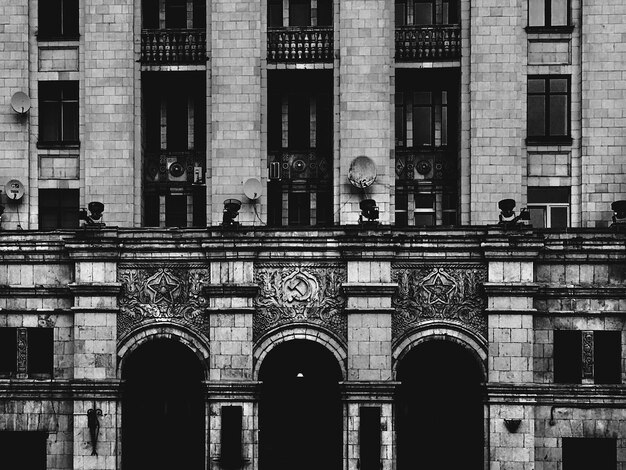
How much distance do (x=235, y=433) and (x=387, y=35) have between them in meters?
13.9

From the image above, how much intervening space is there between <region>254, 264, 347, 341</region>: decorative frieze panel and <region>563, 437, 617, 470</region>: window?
8.17 meters

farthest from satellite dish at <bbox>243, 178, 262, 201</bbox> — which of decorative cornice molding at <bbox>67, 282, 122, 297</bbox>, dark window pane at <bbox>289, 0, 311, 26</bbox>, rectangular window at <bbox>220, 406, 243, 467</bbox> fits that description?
rectangular window at <bbox>220, 406, 243, 467</bbox>

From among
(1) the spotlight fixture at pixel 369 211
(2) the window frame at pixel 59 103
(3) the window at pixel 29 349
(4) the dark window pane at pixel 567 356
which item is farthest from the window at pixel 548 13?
(3) the window at pixel 29 349

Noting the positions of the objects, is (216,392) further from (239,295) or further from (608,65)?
(608,65)

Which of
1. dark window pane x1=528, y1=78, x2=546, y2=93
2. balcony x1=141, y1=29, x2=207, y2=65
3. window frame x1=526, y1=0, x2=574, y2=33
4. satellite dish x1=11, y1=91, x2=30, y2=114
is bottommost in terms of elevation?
satellite dish x1=11, y1=91, x2=30, y2=114

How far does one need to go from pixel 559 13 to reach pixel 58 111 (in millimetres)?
17617

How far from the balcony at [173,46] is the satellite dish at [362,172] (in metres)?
6.41

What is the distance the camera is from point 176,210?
27047mm

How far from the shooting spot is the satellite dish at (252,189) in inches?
990

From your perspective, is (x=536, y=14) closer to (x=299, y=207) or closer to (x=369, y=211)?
(x=369, y=211)

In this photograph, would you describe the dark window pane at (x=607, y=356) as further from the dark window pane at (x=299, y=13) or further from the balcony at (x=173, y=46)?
the balcony at (x=173, y=46)

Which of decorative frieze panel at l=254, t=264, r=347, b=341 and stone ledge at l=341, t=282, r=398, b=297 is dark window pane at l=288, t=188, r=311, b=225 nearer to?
decorative frieze panel at l=254, t=264, r=347, b=341

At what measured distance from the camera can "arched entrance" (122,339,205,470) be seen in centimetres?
2617

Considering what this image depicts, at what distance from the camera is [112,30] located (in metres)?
26.0
